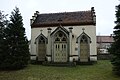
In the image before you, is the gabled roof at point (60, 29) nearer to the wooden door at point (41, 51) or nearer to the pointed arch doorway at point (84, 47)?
the pointed arch doorway at point (84, 47)

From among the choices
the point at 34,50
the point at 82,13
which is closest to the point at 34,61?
the point at 34,50

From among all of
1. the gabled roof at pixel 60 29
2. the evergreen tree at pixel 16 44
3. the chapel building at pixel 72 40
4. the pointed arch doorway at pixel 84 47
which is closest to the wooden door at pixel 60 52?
the chapel building at pixel 72 40

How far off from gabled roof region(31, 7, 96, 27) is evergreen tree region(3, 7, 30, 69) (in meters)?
6.23

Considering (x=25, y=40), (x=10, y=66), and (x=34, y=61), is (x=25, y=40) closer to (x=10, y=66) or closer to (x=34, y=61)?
(x=10, y=66)

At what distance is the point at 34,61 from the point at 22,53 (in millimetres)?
6518

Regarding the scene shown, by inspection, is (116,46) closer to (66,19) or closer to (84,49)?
(84,49)

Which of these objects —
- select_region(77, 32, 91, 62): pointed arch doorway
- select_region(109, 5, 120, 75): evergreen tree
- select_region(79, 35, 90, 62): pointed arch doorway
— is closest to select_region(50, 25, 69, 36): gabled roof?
select_region(77, 32, 91, 62): pointed arch doorway

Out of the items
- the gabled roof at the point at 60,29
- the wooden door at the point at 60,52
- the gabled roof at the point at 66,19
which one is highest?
the gabled roof at the point at 66,19

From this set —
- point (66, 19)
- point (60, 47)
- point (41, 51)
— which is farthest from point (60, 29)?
point (41, 51)

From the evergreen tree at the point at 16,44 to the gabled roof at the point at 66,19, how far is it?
623 centimetres

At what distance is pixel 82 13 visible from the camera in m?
32.0

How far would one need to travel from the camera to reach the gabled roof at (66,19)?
1179 inches

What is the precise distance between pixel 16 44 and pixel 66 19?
9.65 metres

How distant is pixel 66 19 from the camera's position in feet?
103
